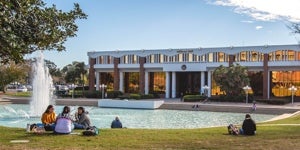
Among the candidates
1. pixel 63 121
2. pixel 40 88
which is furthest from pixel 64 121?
pixel 40 88

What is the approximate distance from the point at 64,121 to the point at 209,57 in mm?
60069

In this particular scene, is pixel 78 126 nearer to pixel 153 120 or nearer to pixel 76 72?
pixel 153 120

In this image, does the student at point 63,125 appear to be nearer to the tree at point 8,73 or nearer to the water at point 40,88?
the water at point 40,88

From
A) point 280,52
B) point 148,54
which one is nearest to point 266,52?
point 280,52

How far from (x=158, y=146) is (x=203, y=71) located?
61.3m

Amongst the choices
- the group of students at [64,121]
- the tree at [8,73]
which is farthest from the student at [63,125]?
the tree at [8,73]

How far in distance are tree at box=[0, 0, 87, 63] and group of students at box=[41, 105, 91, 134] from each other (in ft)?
17.3

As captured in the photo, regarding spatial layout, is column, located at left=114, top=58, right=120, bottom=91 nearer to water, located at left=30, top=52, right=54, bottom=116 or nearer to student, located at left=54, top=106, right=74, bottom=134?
water, located at left=30, top=52, right=54, bottom=116

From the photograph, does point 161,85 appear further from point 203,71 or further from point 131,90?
Answer: point 203,71

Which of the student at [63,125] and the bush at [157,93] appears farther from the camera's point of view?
the bush at [157,93]

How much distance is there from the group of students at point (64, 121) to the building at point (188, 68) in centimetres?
5216

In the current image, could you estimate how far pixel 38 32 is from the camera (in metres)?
9.71

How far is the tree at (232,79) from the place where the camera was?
61.2 metres

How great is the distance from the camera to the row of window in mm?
67125
